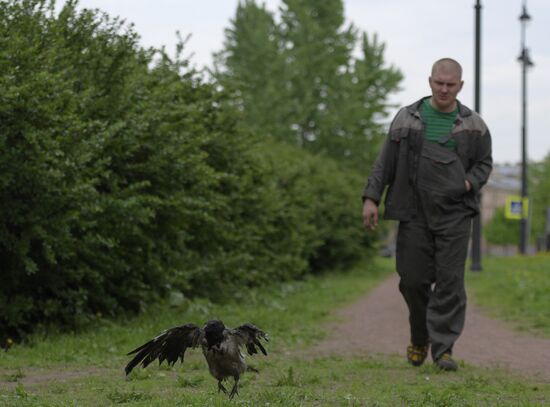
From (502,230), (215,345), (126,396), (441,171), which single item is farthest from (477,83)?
(502,230)

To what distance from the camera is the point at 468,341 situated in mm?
9750

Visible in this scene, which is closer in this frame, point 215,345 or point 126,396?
point 215,345

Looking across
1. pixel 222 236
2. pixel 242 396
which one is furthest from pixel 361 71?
pixel 242 396

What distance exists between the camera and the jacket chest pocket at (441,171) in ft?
22.3

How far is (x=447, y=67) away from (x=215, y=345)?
10.4 ft

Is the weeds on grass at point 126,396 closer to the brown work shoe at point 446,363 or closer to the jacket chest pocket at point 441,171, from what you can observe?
the brown work shoe at point 446,363

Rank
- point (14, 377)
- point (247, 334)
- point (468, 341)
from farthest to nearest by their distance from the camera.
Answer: point (468, 341) → point (14, 377) → point (247, 334)

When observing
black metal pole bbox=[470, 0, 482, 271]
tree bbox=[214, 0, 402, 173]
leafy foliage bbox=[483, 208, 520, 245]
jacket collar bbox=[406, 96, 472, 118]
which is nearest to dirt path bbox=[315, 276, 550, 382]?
jacket collar bbox=[406, 96, 472, 118]

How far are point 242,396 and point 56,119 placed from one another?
3.77m

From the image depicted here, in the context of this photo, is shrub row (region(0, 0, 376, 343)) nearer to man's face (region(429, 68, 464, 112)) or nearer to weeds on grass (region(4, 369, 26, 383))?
weeds on grass (region(4, 369, 26, 383))

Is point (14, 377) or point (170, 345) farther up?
point (170, 345)

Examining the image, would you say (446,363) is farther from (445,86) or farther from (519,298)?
(519,298)

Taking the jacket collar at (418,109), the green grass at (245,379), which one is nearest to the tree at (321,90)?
the green grass at (245,379)

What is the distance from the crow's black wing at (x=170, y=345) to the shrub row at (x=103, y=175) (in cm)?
315
